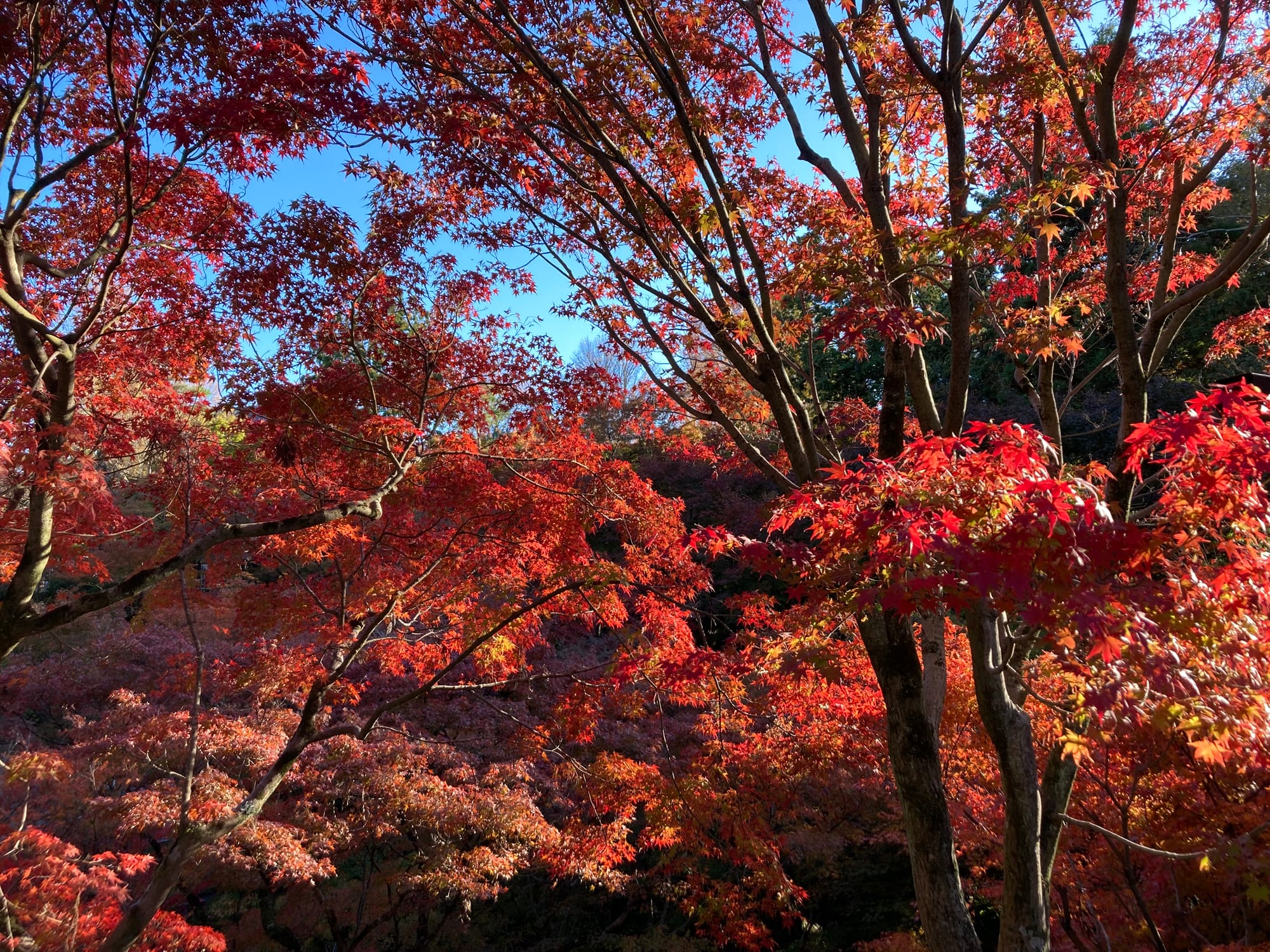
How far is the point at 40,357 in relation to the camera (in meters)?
3.69

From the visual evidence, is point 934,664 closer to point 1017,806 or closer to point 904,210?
point 1017,806

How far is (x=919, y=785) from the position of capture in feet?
11.5

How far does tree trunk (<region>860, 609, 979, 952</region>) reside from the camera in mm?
3361

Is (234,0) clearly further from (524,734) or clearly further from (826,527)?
(524,734)

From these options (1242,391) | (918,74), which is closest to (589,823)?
(1242,391)

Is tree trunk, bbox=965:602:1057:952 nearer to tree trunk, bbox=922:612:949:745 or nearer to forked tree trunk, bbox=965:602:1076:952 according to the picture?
forked tree trunk, bbox=965:602:1076:952

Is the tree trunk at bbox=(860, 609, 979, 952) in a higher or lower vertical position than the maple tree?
lower

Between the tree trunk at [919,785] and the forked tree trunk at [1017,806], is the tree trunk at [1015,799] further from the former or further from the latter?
the tree trunk at [919,785]

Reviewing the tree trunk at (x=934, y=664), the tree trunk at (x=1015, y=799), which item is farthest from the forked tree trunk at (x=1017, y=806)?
the tree trunk at (x=934, y=664)

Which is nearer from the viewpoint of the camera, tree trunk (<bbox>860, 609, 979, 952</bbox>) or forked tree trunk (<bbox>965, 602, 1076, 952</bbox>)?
tree trunk (<bbox>860, 609, 979, 952</bbox>)

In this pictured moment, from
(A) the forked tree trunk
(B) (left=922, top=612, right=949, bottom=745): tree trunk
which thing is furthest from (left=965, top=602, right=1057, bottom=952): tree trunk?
(B) (left=922, top=612, right=949, bottom=745): tree trunk

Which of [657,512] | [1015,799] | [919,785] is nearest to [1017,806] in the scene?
[1015,799]

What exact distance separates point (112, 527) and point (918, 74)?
7763 mm

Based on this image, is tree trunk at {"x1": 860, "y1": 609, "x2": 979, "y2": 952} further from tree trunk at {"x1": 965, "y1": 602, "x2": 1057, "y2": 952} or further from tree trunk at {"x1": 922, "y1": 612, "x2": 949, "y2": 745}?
tree trunk at {"x1": 922, "y1": 612, "x2": 949, "y2": 745}
